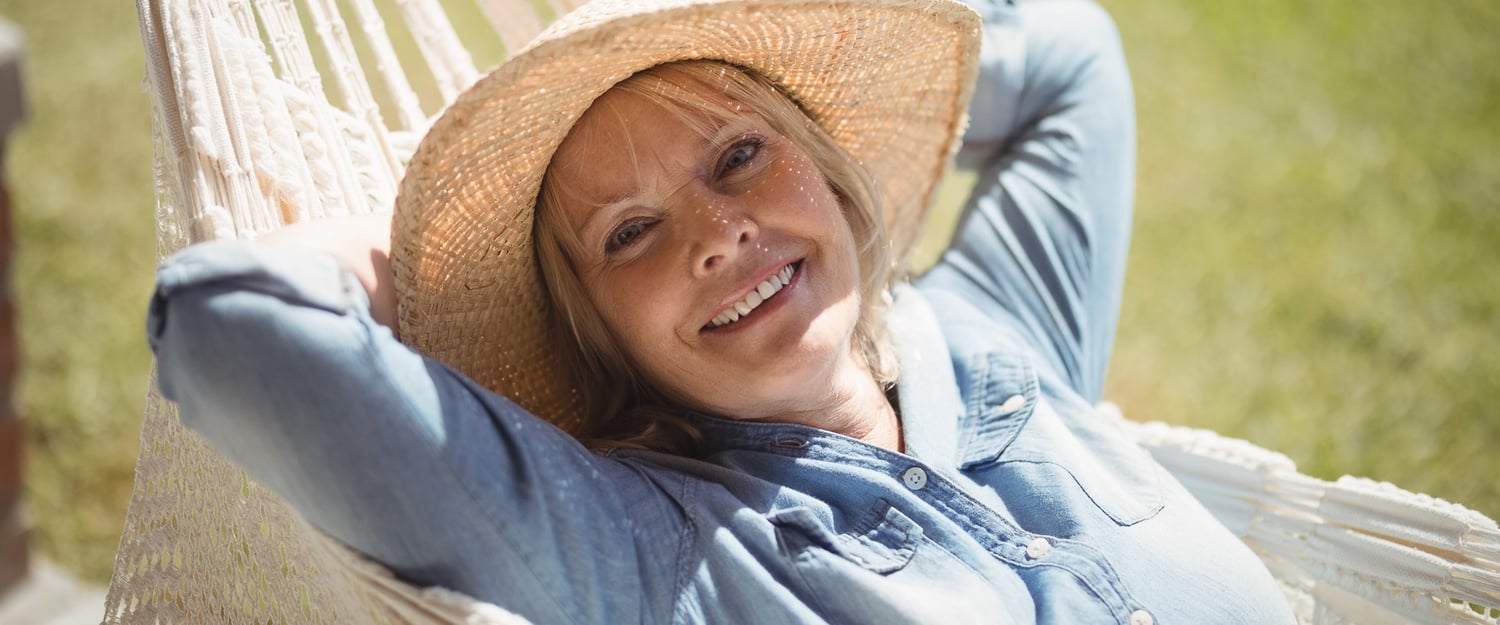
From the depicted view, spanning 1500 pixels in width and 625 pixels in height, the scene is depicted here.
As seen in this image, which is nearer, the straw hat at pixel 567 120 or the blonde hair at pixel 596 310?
the straw hat at pixel 567 120

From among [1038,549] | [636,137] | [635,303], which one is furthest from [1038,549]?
[636,137]

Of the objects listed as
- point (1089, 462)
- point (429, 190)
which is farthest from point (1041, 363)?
point (429, 190)

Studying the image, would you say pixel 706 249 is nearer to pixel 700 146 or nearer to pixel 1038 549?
pixel 700 146

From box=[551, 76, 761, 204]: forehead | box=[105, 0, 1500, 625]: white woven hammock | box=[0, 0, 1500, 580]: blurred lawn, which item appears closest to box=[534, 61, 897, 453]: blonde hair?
box=[551, 76, 761, 204]: forehead

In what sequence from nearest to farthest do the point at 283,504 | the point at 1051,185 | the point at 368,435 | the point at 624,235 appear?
the point at 368,435 → the point at 283,504 → the point at 624,235 → the point at 1051,185

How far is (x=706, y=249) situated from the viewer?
123cm

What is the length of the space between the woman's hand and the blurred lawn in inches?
63.7

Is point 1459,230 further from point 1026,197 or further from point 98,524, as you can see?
point 98,524

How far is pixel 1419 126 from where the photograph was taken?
358 centimetres

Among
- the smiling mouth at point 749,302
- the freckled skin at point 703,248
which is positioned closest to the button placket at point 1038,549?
the freckled skin at point 703,248

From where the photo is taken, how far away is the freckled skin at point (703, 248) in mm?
1253

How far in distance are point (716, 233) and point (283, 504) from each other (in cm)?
53

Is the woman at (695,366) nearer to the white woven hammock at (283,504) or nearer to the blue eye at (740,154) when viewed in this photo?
the blue eye at (740,154)

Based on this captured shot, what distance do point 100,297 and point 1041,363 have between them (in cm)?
265
